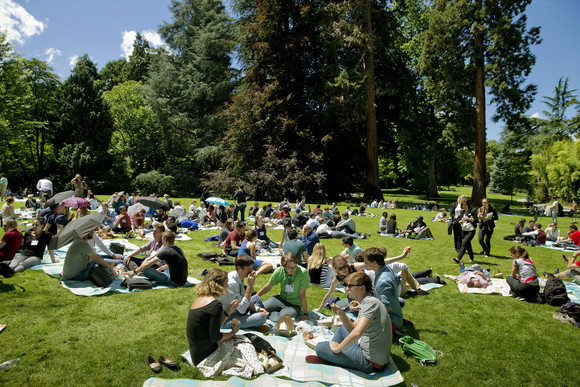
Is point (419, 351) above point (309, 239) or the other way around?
the other way around

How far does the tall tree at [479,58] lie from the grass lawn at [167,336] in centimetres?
2202

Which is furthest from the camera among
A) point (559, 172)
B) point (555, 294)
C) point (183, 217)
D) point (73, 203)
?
point (559, 172)

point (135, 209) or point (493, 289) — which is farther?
point (135, 209)

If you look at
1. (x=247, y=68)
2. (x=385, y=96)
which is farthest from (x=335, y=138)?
(x=247, y=68)

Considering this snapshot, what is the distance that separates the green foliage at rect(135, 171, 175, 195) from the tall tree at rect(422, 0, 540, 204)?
2557 centimetres

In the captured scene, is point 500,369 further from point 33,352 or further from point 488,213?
point 488,213

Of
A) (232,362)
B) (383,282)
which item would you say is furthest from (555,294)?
(232,362)

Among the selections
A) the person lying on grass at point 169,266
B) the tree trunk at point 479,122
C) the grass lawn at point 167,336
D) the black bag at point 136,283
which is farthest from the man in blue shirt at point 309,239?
the tree trunk at point 479,122

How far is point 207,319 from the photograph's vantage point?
12.8 feet

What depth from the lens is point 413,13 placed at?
3569 cm

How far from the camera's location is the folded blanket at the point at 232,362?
3.98 m

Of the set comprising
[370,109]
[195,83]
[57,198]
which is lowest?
[57,198]

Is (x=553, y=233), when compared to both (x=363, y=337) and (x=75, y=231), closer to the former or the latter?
(x=363, y=337)

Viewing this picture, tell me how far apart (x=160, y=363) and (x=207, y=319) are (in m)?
1.03
